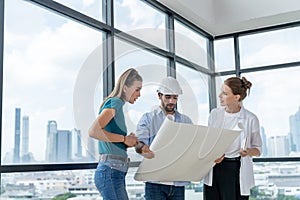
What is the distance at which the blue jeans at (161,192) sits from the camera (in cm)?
268

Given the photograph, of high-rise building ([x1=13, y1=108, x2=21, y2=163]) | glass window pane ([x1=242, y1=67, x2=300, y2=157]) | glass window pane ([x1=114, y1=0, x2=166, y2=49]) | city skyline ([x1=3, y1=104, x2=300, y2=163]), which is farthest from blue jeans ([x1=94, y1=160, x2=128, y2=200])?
glass window pane ([x1=242, y1=67, x2=300, y2=157])

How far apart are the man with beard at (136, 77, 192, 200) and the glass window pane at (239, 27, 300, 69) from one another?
2090mm

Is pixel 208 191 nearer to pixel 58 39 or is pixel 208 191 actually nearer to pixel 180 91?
pixel 180 91

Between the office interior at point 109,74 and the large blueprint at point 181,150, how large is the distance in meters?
0.14

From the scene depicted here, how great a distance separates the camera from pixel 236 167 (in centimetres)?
283

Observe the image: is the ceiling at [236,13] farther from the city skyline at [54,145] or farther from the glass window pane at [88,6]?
the city skyline at [54,145]

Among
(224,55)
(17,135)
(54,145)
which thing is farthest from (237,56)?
(17,135)

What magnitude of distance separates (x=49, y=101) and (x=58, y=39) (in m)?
0.41

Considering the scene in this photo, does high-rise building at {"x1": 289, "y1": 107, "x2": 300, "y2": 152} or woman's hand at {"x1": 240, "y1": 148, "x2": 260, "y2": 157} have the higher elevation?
high-rise building at {"x1": 289, "y1": 107, "x2": 300, "y2": 152}

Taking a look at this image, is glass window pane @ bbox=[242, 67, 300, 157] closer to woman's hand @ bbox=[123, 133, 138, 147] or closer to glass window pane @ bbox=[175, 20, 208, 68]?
glass window pane @ bbox=[175, 20, 208, 68]

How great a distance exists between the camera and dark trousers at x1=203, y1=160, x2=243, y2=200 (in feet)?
9.19

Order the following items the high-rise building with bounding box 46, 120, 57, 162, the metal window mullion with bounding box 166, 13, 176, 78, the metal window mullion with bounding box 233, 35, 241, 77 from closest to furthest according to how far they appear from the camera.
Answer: the high-rise building with bounding box 46, 120, 57, 162 → the metal window mullion with bounding box 166, 13, 176, 78 → the metal window mullion with bounding box 233, 35, 241, 77

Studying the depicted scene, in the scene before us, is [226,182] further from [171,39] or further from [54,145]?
[171,39]

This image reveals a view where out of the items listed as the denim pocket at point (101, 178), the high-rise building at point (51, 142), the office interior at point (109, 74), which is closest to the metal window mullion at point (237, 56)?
the office interior at point (109, 74)
